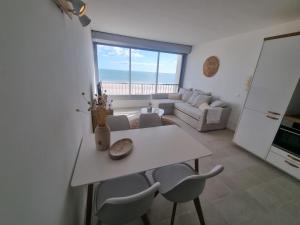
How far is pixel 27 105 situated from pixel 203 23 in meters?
3.37

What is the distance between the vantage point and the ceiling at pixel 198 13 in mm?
1963

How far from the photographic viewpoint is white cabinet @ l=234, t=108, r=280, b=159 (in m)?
2.23

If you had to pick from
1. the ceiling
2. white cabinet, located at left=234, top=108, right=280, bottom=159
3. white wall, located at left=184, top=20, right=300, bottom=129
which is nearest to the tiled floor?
white cabinet, located at left=234, top=108, right=280, bottom=159

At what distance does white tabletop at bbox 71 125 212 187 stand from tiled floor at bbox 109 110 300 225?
728mm

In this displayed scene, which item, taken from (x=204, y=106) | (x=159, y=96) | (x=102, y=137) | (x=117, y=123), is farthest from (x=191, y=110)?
(x=102, y=137)

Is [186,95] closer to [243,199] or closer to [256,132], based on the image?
[256,132]

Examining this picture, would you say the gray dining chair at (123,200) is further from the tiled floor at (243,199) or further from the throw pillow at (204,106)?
the throw pillow at (204,106)

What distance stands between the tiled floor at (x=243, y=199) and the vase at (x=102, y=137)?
2.82 ft

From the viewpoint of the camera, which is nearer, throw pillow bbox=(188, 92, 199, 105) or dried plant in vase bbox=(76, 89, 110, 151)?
dried plant in vase bbox=(76, 89, 110, 151)

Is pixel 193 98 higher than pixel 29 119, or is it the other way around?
pixel 29 119

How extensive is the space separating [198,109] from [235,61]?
1.59 metres

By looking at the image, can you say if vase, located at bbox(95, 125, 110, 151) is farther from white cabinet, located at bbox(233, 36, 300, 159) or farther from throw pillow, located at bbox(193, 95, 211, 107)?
throw pillow, located at bbox(193, 95, 211, 107)

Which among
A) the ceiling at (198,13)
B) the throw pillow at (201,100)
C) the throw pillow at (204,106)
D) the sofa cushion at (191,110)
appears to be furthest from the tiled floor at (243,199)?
the ceiling at (198,13)

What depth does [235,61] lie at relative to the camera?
3475 millimetres
